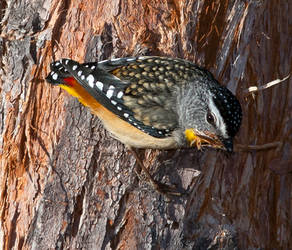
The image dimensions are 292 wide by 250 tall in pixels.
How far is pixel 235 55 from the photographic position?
5719 millimetres

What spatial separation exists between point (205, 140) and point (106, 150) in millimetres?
911

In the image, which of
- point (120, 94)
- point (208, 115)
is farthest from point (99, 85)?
point (208, 115)

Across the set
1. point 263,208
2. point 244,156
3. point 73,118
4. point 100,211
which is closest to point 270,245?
point 263,208

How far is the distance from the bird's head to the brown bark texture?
1.14ft

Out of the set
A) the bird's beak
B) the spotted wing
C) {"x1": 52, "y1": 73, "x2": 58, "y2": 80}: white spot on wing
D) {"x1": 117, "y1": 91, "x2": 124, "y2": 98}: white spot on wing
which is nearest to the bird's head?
the bird's beak

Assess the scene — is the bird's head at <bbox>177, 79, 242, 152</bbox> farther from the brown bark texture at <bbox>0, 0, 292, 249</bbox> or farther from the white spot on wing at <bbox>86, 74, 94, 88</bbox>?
the white spot on wing at <bbox>86, 74, 94, 88</bbox>

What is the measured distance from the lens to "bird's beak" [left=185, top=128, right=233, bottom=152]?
4934 mm

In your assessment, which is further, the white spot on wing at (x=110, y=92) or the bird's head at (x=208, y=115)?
the white spot on wing at (x=110, y=92)

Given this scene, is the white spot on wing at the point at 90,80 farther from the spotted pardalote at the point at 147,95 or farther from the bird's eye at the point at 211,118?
the bird's eye at the point at 211,118

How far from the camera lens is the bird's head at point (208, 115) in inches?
190

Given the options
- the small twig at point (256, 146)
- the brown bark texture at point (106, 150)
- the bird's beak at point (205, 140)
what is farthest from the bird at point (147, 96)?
the small twig at point (256, 146)

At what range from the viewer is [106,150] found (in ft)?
17.9

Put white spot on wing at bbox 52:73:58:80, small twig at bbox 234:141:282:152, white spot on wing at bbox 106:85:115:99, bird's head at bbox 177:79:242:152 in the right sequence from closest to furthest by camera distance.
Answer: bird's head at bbox 177:79:242:152, white spot on wing at bbox 106:85:115:99, white spot on wing at bbox 52:73:58:80, small twig at bbox 234:141:282:152

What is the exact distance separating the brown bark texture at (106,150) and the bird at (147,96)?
225 mm
